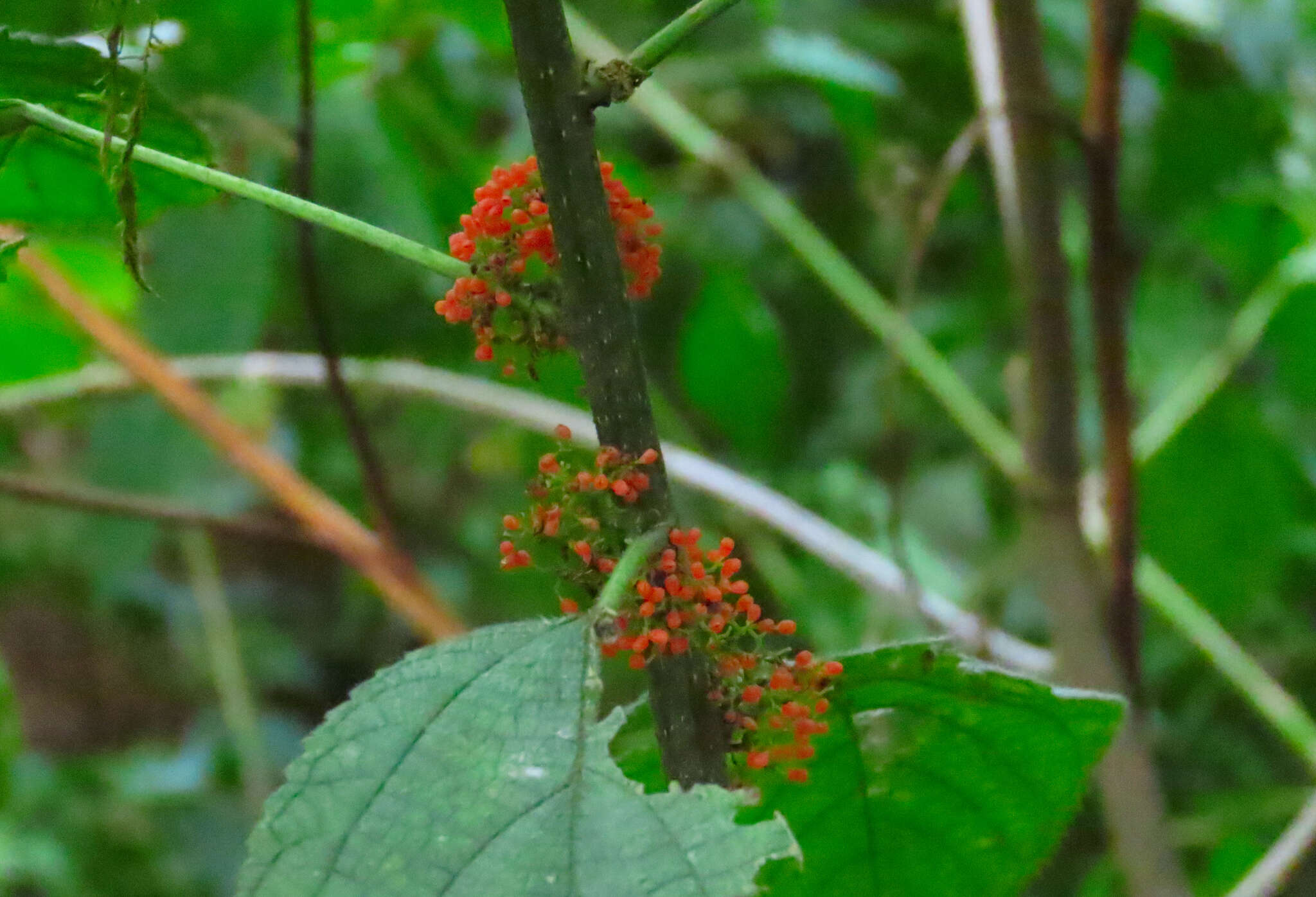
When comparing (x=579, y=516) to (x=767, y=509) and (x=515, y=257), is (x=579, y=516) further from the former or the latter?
(x=767, y=509)

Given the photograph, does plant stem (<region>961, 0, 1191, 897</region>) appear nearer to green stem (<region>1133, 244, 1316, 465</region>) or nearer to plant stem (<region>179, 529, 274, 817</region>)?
green stem (<region>1133, 244, 1316, 465</region>)

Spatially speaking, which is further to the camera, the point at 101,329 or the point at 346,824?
the point at 101,329

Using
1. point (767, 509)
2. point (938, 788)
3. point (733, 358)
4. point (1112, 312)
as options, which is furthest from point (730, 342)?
point (938, 788)

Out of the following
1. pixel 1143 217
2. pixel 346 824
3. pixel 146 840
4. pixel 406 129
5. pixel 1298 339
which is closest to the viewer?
pixel 346 824

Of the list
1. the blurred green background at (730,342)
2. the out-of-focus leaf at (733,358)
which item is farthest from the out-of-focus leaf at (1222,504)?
the out-of-focus leaf at (733,358)

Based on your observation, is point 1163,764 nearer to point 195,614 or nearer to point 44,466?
point 195,614

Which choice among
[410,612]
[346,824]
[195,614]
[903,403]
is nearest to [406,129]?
[410,612]

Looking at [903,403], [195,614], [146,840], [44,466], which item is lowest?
[146,840]

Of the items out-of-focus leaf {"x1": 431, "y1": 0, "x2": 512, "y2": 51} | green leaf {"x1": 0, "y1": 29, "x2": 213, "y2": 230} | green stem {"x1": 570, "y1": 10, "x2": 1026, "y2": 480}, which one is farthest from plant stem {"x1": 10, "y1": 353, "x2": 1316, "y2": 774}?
green leaf {"x1": 0, "y1": 29, "x2": 213, "y2": 230}
